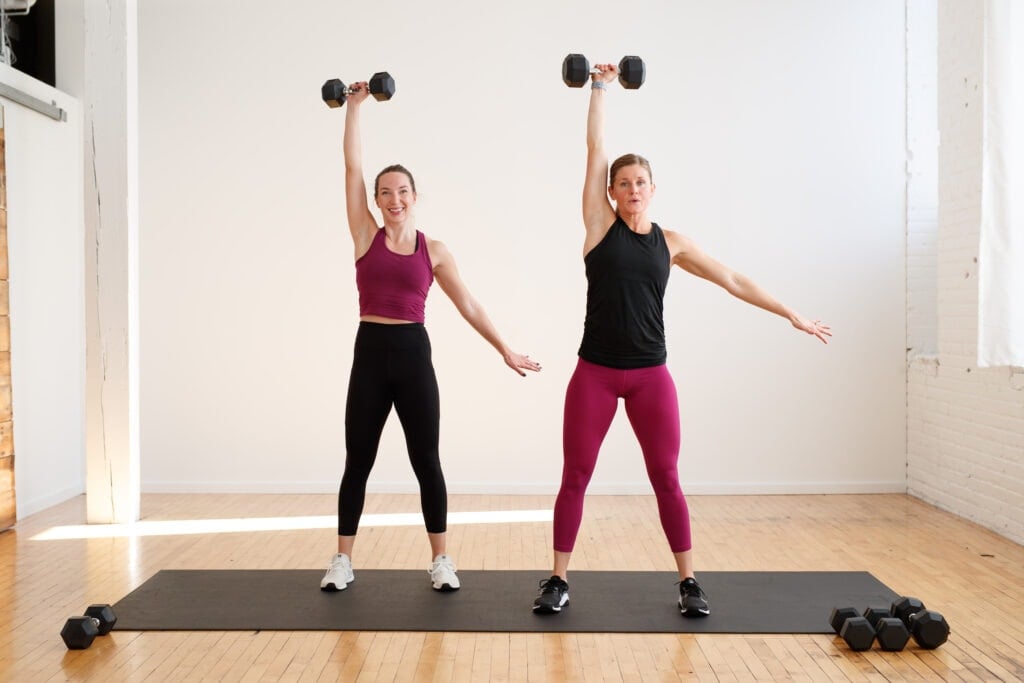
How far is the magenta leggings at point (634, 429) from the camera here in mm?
3338

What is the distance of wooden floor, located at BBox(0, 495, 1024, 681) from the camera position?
285 centimetres

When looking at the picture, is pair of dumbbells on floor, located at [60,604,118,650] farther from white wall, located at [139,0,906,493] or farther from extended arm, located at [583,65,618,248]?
white wall, located at [139,0,906,493]

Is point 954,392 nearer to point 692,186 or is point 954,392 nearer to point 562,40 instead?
point 692,186

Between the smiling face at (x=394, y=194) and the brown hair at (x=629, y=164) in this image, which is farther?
the smiling face at (x=394, y=194)

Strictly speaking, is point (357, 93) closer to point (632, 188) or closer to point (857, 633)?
point (632, 188)

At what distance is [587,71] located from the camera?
11.4 feet

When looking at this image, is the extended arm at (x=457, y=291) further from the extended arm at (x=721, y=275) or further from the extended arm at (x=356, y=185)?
the extended arm at (x=721, y=275)

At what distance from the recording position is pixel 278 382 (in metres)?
5.89

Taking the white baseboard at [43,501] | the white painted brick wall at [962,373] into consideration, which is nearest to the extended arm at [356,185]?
the white baseboard at [43,501]

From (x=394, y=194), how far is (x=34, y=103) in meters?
2.53

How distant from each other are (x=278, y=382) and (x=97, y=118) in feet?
5.87

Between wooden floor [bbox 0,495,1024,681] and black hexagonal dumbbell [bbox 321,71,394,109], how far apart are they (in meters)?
1.84

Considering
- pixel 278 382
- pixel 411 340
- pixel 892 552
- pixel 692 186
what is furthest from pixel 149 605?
pixel 692 186

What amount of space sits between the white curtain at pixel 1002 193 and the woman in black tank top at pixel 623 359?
1555mm
